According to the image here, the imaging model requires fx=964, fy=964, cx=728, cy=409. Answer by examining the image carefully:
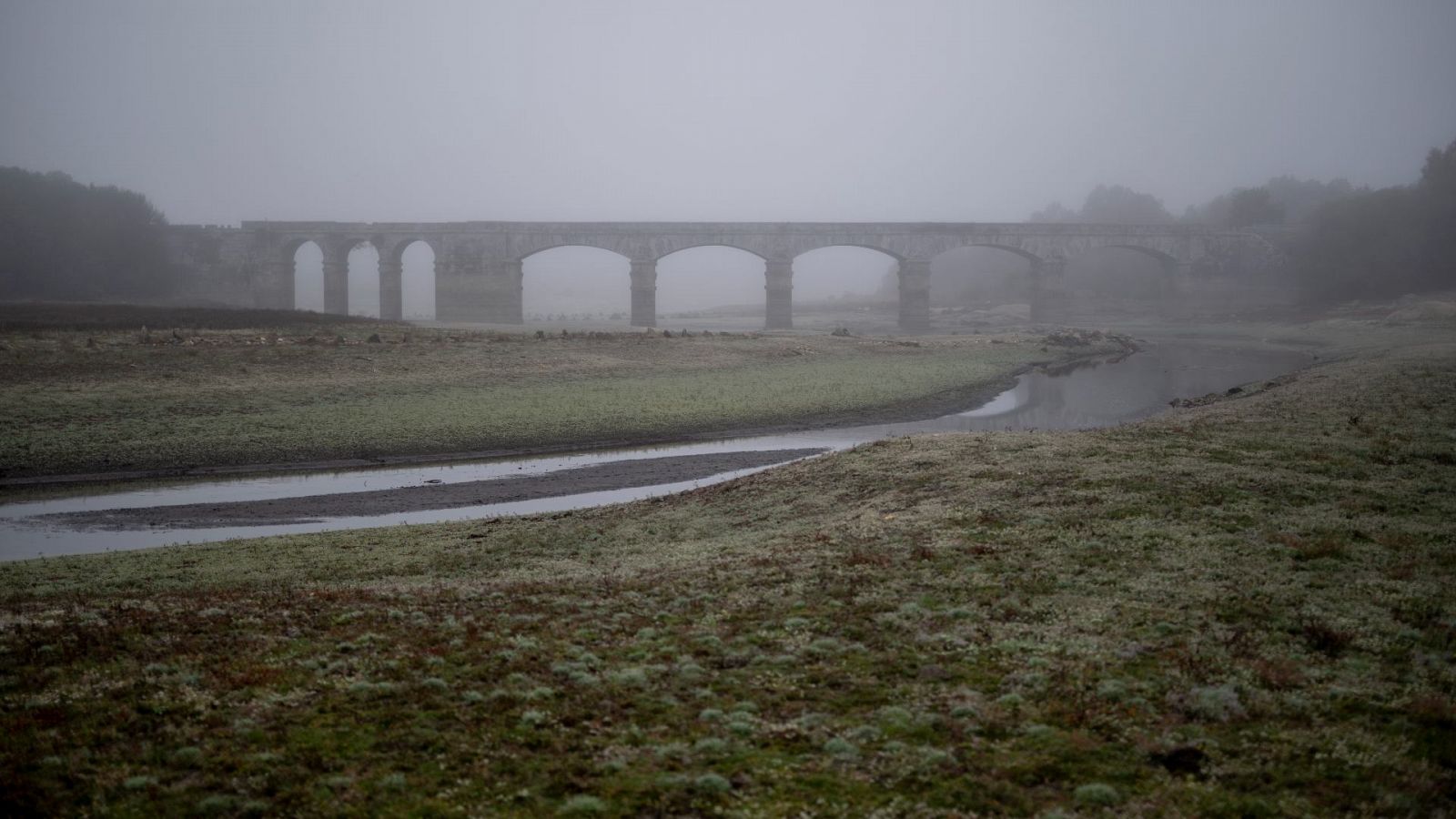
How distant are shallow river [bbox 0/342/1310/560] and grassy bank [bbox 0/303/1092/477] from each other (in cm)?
273

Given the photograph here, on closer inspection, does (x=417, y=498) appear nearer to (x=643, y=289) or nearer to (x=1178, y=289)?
(x=643, y=289)

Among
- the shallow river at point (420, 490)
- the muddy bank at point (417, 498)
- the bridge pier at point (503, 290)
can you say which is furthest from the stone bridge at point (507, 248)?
the muddy bank at point (417, 498)

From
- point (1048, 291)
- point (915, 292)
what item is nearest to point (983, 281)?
point (1048, 291)

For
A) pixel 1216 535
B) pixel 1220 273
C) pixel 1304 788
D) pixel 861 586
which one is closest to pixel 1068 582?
pixel 861 586

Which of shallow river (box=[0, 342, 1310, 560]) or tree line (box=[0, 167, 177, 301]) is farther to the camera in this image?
tree line (box=[0, 167, 177, 301])

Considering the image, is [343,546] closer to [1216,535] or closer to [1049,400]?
[1216,535]

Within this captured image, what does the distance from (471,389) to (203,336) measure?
1790 cm

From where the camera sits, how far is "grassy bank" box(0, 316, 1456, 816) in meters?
8.39

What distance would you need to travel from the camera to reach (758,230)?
348 ft

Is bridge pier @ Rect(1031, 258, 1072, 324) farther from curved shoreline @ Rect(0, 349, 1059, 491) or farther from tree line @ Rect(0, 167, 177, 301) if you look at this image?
tree line @ Rect(0, 167, 177, 301)

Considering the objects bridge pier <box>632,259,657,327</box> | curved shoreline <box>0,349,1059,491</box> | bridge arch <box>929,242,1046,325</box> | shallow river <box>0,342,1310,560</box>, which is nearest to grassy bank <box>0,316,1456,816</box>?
shallow river <box>0,342,1310,560</box>

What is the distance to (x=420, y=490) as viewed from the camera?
2794 cm

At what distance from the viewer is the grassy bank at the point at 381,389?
33.1 m

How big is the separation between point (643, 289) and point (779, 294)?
48.5 feet
